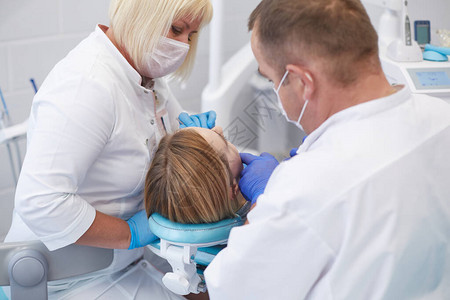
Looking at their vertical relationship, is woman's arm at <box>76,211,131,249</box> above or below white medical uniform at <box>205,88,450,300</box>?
below

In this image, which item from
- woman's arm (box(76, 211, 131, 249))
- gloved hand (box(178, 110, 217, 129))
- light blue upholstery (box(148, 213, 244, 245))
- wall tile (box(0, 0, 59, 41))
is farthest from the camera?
wall tile (box(0, 0, 59, 41))

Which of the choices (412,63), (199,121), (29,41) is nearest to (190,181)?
(199,121)

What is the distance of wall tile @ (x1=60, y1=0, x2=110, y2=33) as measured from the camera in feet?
7.59

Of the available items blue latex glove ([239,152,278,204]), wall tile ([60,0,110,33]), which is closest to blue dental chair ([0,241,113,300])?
blue latex glove ([239,152,278,204])

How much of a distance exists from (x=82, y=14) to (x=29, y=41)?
273 millimetres

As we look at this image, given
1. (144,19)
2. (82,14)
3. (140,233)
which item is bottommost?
(140,233)

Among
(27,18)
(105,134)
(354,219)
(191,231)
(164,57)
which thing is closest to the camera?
(354,219)

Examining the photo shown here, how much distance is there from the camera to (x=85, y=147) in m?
1.29

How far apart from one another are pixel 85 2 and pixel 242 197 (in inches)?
54.0

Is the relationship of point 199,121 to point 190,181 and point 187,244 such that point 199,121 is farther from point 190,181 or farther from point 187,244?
point 187,244

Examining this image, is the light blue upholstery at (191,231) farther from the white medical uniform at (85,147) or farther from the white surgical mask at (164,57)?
the white surgical mask at (164,57)

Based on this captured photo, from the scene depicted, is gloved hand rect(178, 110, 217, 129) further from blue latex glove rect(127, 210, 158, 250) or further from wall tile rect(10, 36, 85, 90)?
wall tile rect(10, 36, 85, 90)

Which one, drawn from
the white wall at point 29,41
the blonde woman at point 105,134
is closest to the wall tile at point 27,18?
the white wall at point 29,41

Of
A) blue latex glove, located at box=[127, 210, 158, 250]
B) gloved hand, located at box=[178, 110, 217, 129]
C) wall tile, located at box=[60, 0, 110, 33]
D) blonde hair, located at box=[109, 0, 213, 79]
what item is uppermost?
blonde hair, located at box=[109, 0, 213, 79]
